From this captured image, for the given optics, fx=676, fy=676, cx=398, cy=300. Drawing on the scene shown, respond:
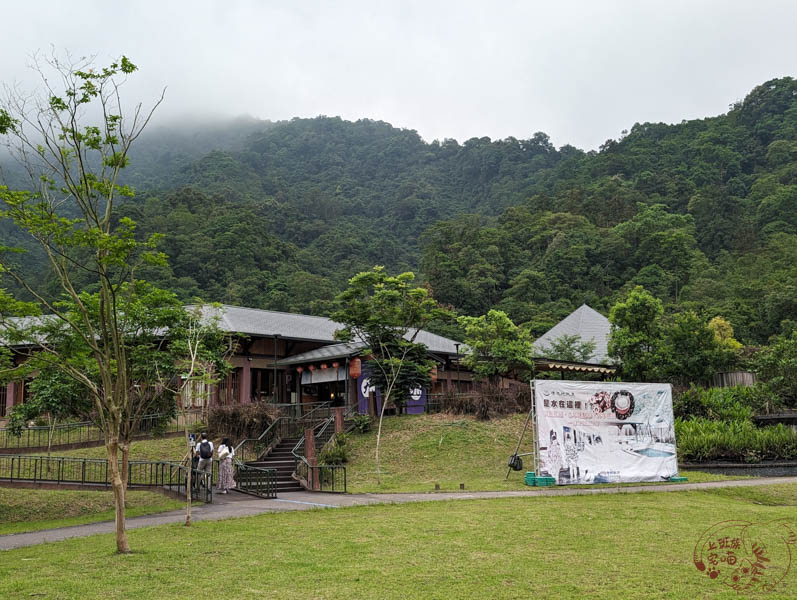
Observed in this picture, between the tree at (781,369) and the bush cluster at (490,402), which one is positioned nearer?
the tree at (781,369)

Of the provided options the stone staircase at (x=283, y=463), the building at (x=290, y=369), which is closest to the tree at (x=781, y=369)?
the building at (x=290, y=369)

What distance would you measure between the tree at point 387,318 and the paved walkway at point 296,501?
777 centimetres

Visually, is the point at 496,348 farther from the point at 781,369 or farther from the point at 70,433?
the point at 70,433

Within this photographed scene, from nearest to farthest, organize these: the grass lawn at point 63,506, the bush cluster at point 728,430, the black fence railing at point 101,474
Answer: the grass lawn at point 63,506 → the black fence railing at point 101,474 → the bush cluster at point 728,430

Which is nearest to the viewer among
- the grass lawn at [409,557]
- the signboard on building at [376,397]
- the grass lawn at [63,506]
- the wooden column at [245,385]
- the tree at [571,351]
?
the grass lawn at [409,557]

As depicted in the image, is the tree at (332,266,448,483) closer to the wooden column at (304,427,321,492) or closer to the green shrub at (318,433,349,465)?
the green shrub at (318,433,349,465)

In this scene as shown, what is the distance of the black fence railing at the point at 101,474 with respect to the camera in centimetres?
1734

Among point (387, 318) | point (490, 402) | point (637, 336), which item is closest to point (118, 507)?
point (387, 318)

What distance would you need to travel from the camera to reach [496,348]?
28.8 metres

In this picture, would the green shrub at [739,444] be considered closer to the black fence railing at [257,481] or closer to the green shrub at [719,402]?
the green shrub at [719,402]

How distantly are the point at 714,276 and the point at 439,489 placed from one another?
45728 millimetres

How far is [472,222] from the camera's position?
71.0 metres

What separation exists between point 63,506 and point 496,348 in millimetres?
17852

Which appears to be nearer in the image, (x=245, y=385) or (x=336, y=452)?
(x=336, y=452)
